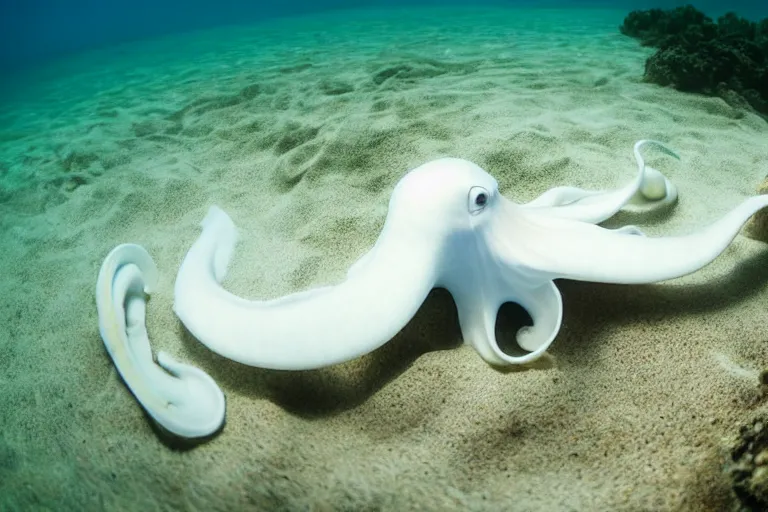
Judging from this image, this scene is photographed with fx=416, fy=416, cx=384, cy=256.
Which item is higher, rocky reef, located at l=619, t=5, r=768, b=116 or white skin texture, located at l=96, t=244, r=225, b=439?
rocky reef, located at l=619, t=5, r=768, b=116

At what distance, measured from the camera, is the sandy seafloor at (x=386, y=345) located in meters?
1.32

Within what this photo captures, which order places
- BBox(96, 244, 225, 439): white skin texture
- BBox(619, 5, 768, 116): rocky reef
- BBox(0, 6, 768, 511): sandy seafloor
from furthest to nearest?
BBox(619, 5, 768, 116): rocky reef
BBox(96, 244, 225, 439): white skin texture
BBox(0, 6, 768, 511): sandy seafloor

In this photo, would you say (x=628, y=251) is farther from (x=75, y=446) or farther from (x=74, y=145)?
(x=74, y=145)

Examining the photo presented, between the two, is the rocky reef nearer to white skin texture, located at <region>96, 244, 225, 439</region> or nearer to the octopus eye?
the octopus eye

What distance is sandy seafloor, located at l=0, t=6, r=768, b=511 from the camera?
4.34ft

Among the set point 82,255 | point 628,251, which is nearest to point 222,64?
point 82,255

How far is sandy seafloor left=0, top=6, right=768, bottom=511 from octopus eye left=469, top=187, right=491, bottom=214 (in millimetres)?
448

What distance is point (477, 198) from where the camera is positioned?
1.54 m

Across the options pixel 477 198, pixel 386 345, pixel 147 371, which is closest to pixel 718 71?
pixel 477 198

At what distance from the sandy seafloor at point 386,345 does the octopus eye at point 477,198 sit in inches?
17.7

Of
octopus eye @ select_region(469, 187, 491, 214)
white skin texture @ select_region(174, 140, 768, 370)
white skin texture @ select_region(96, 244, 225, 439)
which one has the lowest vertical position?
white skin texture @ select_region(96, 244, 225, 439)

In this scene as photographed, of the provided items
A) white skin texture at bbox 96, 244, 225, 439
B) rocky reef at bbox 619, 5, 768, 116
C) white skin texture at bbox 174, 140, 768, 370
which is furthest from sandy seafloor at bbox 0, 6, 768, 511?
rocky reef at bbox 619, 5, 768, 116

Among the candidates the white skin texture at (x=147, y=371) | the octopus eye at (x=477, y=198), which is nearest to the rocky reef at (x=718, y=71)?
the octopus eye at (x=477, y=198)

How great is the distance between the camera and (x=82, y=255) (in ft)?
9.20
